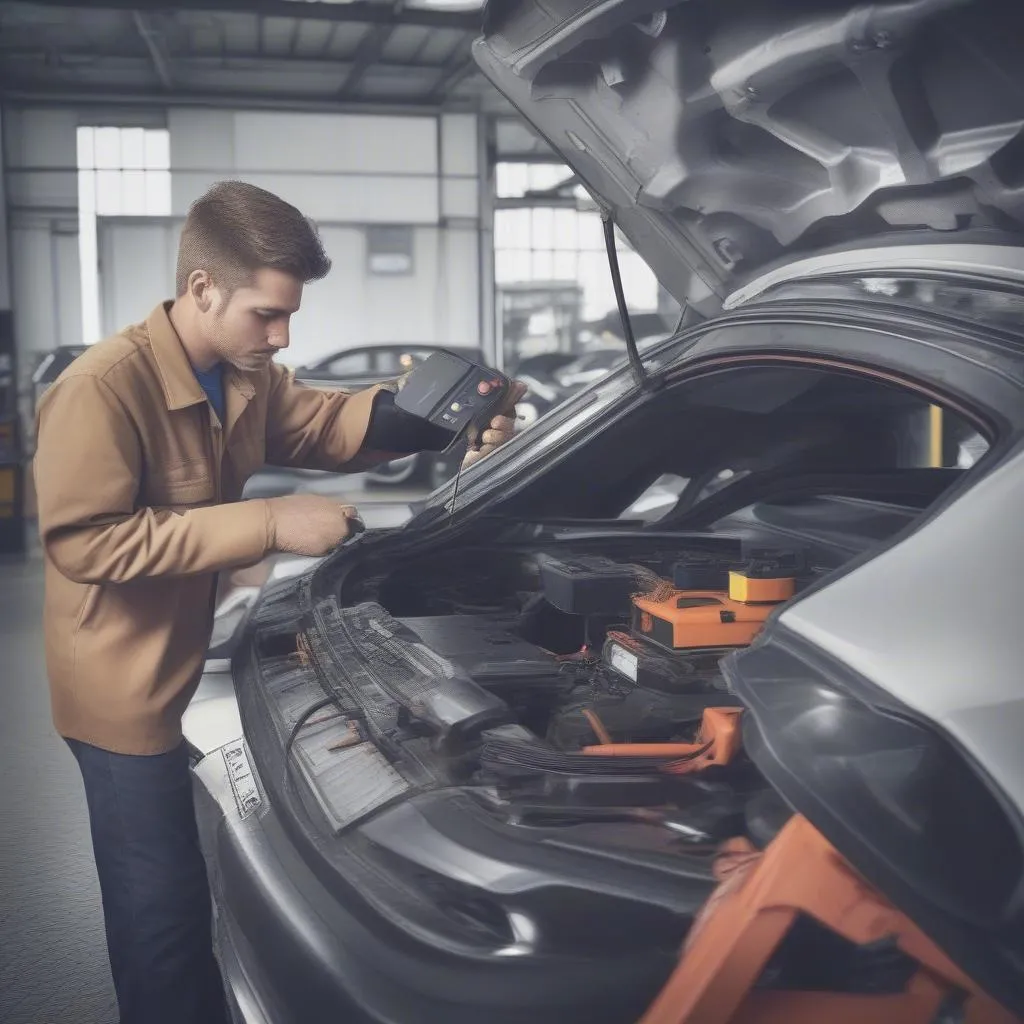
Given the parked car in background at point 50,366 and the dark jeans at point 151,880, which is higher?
the parked car in background at point 50,366

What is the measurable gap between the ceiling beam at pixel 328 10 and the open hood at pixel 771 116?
28.1 feet

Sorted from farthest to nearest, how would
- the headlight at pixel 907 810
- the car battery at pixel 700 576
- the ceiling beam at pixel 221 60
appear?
1. the ceiling beam at pixel 221 60
2. the car battery at pixel 700 576
3. the headlight at pixel 907 810

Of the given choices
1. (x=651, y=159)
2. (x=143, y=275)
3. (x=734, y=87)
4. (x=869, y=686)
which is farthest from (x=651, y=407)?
(x=143, y=275)

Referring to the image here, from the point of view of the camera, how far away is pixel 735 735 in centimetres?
126

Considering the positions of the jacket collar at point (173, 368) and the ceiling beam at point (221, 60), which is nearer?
the jacket collar at point (173, 368)

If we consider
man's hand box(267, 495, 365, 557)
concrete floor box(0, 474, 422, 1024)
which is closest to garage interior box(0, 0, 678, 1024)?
concrete floor box(0, 474, 422, 1024)

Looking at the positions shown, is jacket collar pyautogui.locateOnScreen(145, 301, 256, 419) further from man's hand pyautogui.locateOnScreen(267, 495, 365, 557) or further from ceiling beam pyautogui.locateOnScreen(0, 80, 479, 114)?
ceiling beam pyautogui.locateOnScreen(0, 80, 479, 114)

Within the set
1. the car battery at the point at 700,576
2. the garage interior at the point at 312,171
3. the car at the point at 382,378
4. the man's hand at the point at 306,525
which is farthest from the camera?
the garage interior at the point at 312,171

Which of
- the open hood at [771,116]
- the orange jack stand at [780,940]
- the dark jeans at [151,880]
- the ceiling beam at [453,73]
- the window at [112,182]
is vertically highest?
the ceiling beam at [453,73]

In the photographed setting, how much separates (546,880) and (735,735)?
32 cm

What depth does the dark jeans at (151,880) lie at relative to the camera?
66.1 inches

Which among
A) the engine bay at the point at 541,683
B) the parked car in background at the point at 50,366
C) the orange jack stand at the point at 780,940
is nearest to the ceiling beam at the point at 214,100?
the parked car in background at the point at 50,366

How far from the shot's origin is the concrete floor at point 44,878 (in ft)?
7.06

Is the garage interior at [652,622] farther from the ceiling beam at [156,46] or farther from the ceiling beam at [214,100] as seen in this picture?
the ceiling beam at [214,100]
